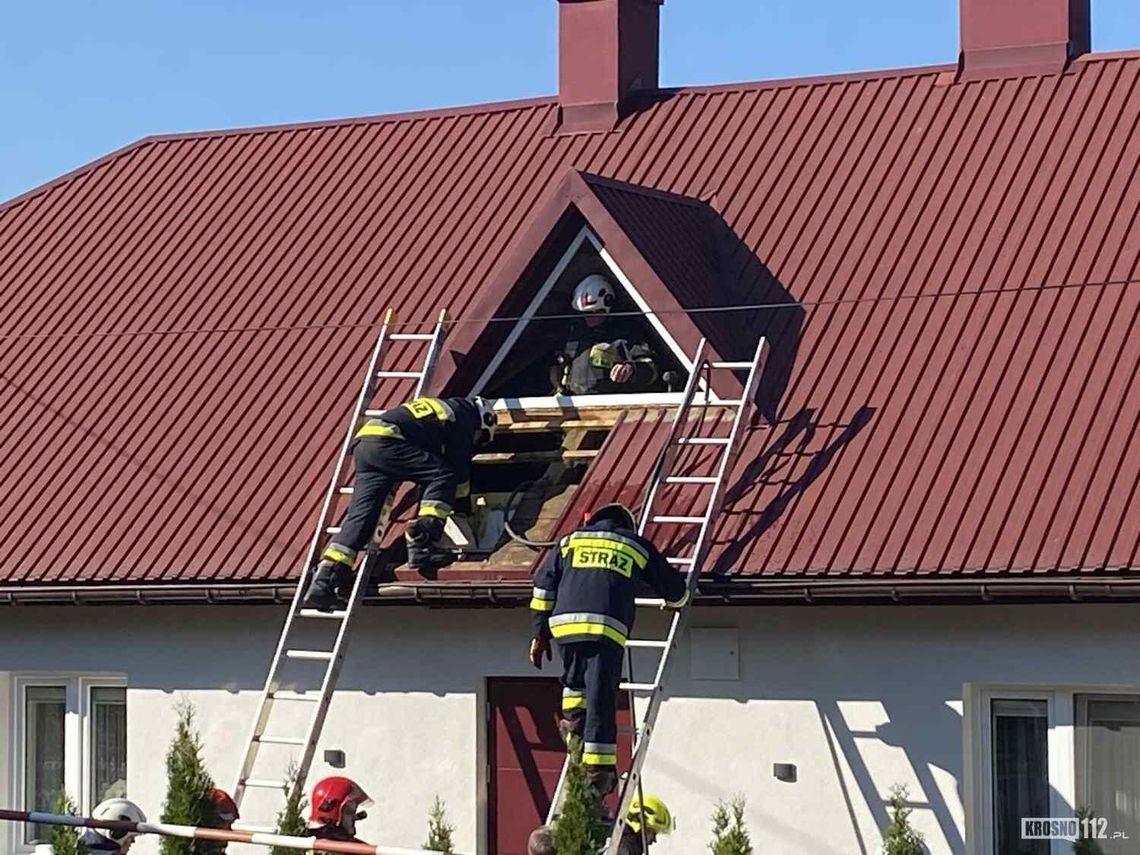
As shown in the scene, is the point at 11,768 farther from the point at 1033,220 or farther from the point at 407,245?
the point at 1033,220

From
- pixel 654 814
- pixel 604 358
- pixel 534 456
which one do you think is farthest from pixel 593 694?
pixel 604 358

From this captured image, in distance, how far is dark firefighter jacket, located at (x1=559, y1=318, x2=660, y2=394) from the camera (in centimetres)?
1483

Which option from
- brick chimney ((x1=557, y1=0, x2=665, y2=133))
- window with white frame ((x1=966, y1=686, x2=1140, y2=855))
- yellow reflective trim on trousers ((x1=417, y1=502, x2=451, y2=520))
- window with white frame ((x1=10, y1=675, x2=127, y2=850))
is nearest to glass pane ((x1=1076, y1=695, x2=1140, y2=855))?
window with white frame ((x1=966, y1=686, x2=1140, y2=855))

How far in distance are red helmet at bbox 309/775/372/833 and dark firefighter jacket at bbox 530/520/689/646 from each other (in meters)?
1.34

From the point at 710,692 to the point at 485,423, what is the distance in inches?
87.2

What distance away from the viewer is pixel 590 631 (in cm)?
1234

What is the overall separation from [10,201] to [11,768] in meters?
5.98

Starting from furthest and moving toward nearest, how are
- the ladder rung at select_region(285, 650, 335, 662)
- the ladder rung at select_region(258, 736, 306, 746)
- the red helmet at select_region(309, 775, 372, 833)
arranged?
the ladder rung at select_region(285, 650, 335, 662)
the ladder rung at select_region(258, 736, 306, 746)
the red helmet at select_region(309, 775, 372, 833)

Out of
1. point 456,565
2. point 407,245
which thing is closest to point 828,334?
point 456,565

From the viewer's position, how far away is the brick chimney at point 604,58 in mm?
18266

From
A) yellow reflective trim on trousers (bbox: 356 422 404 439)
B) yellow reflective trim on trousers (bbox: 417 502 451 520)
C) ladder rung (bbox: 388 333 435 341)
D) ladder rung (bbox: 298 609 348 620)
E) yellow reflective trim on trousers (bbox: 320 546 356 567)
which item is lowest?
ladder rung (bbox: 298 609 348 620)

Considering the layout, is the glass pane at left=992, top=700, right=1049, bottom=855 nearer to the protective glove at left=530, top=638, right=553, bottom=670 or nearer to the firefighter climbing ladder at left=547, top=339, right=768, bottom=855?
the firefighter climbing ladder at left=547, top=339, right=768, bottom=855

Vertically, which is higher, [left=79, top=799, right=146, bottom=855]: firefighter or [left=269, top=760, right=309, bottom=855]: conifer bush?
[left=269, top=760, right=309, bottom=855]: conifer bush

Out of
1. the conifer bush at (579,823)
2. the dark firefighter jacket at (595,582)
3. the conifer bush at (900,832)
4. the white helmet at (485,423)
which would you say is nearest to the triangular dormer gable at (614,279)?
the white helmet at (485,423)
